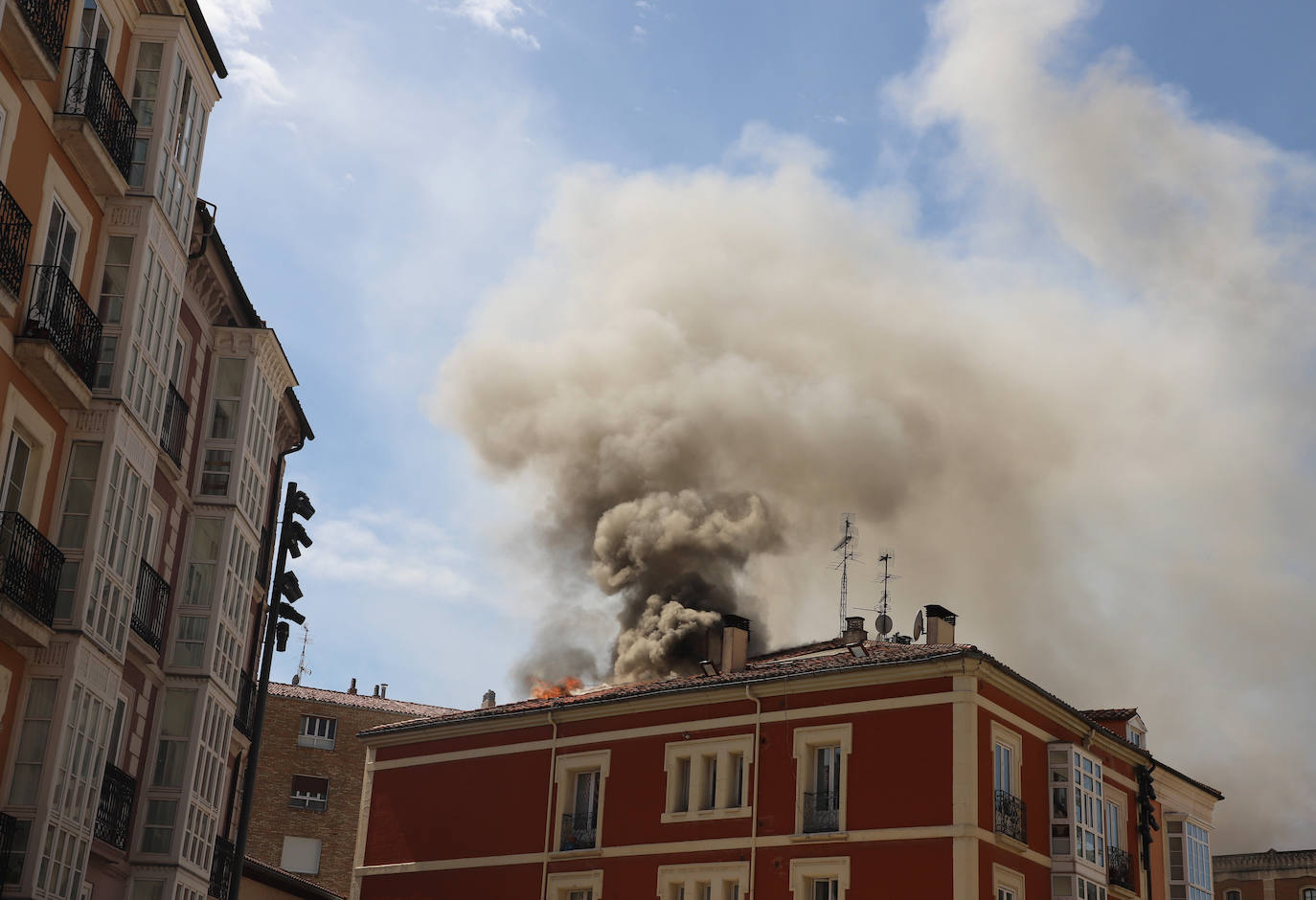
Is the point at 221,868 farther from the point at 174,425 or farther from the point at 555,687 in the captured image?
the point at 555,687

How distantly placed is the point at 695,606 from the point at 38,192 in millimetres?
43515

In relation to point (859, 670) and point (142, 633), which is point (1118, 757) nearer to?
point (859, 670)

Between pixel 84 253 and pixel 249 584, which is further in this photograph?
pixel 249 584

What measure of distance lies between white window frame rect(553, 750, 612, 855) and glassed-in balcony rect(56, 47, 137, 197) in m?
22.5

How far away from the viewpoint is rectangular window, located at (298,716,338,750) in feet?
232

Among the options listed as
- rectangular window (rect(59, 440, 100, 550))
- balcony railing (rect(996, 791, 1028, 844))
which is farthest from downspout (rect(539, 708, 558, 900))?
rectangular window (rect(59, 440, 100, 550))

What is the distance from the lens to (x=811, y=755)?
120 feet

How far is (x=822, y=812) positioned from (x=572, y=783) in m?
7.92

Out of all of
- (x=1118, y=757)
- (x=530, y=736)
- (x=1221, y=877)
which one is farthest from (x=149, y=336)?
(x=1221, y=877)

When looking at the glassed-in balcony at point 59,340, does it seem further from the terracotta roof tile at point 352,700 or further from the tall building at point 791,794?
the terracotta roof tile at point 352,700

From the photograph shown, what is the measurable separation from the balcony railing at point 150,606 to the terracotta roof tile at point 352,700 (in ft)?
146

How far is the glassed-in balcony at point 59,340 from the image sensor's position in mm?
19109

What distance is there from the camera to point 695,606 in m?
61.0

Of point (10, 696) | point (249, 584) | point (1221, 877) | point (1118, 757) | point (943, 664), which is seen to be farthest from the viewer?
point (1221, 877)
